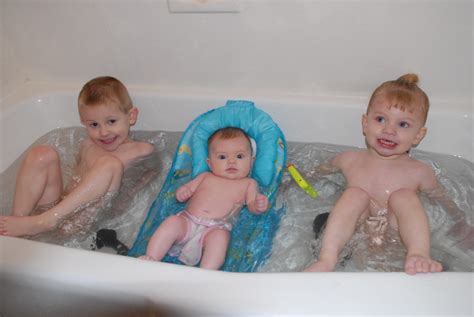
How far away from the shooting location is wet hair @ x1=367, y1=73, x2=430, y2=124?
54.7 inches

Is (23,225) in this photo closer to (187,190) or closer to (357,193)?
(187,190)

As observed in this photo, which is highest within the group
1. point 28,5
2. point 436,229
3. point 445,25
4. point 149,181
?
point 28,5

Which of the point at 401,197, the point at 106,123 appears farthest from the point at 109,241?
the point at 401,197

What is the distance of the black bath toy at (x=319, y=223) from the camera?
1.43 metres

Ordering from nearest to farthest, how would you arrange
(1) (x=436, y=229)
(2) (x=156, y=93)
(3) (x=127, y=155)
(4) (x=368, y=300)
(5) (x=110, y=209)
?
(4) (x=368, y=300) < (1) (x=436, y=229) < (5) (x=110, y=209) < (3) (x=127, y=155) < (2) (x=156, y=93)

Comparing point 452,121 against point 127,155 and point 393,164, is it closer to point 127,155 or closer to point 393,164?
point 393,164

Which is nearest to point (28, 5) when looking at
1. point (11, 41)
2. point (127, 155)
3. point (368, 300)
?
point (11, 41)

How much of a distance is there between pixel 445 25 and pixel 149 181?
1.13 metres

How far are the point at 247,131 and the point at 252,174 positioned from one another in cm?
16

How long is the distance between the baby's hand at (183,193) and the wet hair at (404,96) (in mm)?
652

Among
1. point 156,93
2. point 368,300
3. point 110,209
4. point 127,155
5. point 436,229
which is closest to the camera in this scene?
point 368,300

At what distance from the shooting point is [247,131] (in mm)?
1630

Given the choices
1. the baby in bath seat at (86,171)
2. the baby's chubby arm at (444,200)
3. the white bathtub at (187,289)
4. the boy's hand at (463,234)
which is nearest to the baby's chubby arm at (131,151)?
the baby in bath seat at (86,171)

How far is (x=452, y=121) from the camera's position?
160 centimetres
